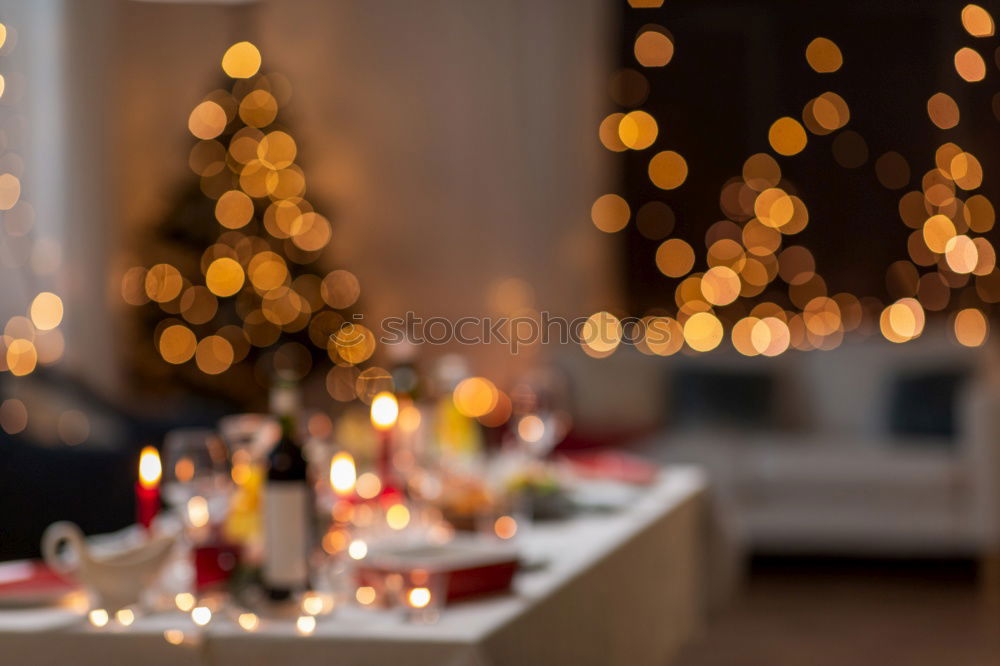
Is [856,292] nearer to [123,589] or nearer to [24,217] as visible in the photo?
[24,217]

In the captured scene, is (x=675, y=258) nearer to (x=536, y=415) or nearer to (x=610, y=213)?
(x=610, y=213)

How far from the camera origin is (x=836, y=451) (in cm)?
466

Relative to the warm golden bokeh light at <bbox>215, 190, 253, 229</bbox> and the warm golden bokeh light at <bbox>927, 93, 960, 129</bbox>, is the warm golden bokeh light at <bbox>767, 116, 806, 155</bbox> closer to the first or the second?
the warm golden bokeh light at <bbox>927, 93, 960, 129</bbox>

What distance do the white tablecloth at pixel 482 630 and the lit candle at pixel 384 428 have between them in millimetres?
261

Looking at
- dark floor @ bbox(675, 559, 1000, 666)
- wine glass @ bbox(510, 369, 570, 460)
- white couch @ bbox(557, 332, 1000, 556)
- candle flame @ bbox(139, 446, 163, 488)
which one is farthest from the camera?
white couch @ bbox(557, 332, 1000, 556)

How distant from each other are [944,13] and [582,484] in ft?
12.4

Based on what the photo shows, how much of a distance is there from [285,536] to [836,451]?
3.43 metres

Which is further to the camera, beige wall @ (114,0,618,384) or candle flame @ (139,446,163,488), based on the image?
beige wall @ (114,0,618,384)

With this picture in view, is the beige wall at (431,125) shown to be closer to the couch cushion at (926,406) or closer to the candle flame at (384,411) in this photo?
the couch cushion at (926,406)

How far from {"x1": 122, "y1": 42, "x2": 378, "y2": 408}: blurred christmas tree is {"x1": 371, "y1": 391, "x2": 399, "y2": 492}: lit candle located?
127 inches

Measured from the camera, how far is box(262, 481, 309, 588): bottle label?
1.58 metres

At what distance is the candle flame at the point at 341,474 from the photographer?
1.85 m

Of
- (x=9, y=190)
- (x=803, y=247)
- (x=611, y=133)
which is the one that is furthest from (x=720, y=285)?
(x=9, y=190)

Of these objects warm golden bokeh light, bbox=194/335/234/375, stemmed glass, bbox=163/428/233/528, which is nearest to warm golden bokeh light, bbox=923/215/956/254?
warm golden bokeh light, bbox=194/335/234/375
